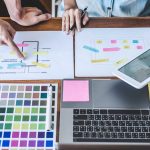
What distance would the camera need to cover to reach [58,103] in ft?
2.79

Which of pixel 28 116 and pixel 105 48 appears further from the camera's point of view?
pixel 105 48

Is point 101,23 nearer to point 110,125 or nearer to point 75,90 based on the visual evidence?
point 75,90

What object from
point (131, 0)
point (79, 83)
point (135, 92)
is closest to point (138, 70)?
point (135, 92)

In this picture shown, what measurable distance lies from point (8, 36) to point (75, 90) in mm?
305

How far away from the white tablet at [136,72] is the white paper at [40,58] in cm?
17

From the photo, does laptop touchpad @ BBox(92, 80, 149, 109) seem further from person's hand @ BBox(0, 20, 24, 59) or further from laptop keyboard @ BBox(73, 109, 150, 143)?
person's hand @ BBox(0, 20, 24, 59)

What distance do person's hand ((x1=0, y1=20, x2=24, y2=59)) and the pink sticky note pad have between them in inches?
8.0

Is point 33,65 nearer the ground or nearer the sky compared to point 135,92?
nearer the sky

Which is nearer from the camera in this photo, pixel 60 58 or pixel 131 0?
pixel 60 58

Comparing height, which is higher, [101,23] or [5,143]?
[101,23]

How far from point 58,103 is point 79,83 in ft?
0.29

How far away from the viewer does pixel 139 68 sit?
85cm

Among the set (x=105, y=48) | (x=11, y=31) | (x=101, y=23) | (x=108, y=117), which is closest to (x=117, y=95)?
(x=108, y=117)

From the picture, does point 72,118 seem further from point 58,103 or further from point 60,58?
point 60,58
